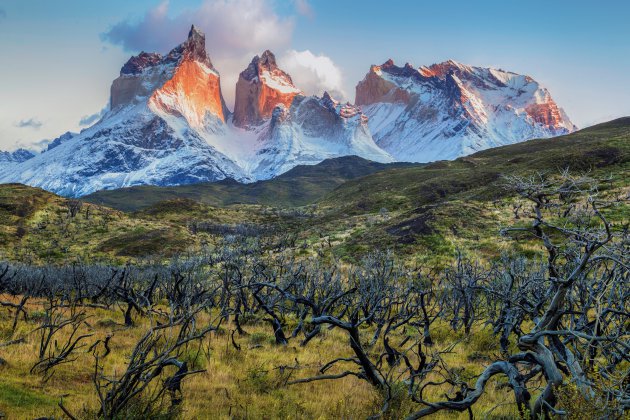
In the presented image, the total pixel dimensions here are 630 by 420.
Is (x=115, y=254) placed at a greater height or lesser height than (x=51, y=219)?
lesser

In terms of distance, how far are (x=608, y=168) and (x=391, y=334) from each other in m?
66.5

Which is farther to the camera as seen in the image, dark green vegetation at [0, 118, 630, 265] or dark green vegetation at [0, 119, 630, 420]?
dark green vegetation at [0, 118, 630, 265]

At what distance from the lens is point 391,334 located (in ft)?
59.3

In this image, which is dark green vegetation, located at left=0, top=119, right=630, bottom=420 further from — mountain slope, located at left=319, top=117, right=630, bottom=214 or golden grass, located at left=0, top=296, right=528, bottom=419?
mountain slope, located at left=319, top=117, right=630, bottom=214

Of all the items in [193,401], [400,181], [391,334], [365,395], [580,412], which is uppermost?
[400,181]

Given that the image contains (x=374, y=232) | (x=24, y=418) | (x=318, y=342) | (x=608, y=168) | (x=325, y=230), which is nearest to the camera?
(x=24, y=418)

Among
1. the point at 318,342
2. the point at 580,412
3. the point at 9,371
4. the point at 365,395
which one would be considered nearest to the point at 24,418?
the point at 9,371

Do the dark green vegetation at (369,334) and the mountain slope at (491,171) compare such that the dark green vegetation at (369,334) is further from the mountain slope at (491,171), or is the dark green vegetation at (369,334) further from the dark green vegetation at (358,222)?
the mountain slope at (491,171)

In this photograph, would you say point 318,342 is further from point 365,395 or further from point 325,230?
point 325,230

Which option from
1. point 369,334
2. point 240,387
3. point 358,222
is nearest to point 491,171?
point 358,222

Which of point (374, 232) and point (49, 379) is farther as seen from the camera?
point (374, 232)

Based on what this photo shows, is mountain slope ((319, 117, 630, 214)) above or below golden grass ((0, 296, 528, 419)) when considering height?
above

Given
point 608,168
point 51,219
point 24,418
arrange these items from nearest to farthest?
point 24,418
point 608,168
point 51,219

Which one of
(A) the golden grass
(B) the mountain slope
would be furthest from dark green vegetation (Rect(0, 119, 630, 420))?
(B) the mountain slope
